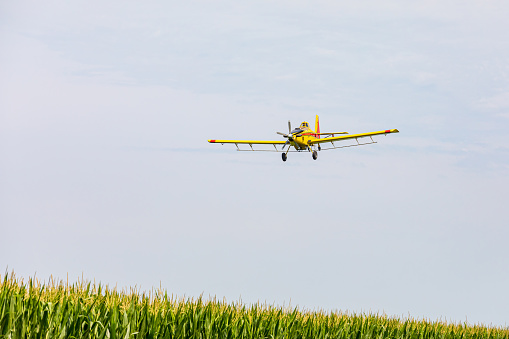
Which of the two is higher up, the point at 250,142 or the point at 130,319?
the point at 250,142

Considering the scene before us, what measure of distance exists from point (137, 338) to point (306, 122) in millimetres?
33870

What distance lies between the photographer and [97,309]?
505 inches

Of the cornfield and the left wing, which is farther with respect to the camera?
the left wing

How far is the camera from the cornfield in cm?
1160

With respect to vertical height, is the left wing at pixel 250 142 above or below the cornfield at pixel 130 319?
above

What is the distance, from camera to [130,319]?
1254 centimetres

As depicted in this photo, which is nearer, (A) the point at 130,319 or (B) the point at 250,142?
(A) the point at 130,319

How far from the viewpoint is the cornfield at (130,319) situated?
11.6 metres

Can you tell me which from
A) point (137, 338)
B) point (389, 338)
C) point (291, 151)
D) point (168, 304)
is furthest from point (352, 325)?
point (291, 151)

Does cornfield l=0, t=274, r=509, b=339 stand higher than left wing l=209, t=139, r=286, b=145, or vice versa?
left wing l=209, t=139, r=286, b=145

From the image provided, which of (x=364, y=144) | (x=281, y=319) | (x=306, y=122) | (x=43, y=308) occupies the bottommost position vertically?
(x=281, y=319)

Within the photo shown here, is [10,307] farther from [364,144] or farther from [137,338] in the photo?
[364,144]

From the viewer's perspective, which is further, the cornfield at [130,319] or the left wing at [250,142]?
the left wing at [250,142]

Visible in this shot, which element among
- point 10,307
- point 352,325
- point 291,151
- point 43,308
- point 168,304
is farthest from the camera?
point 291,151
